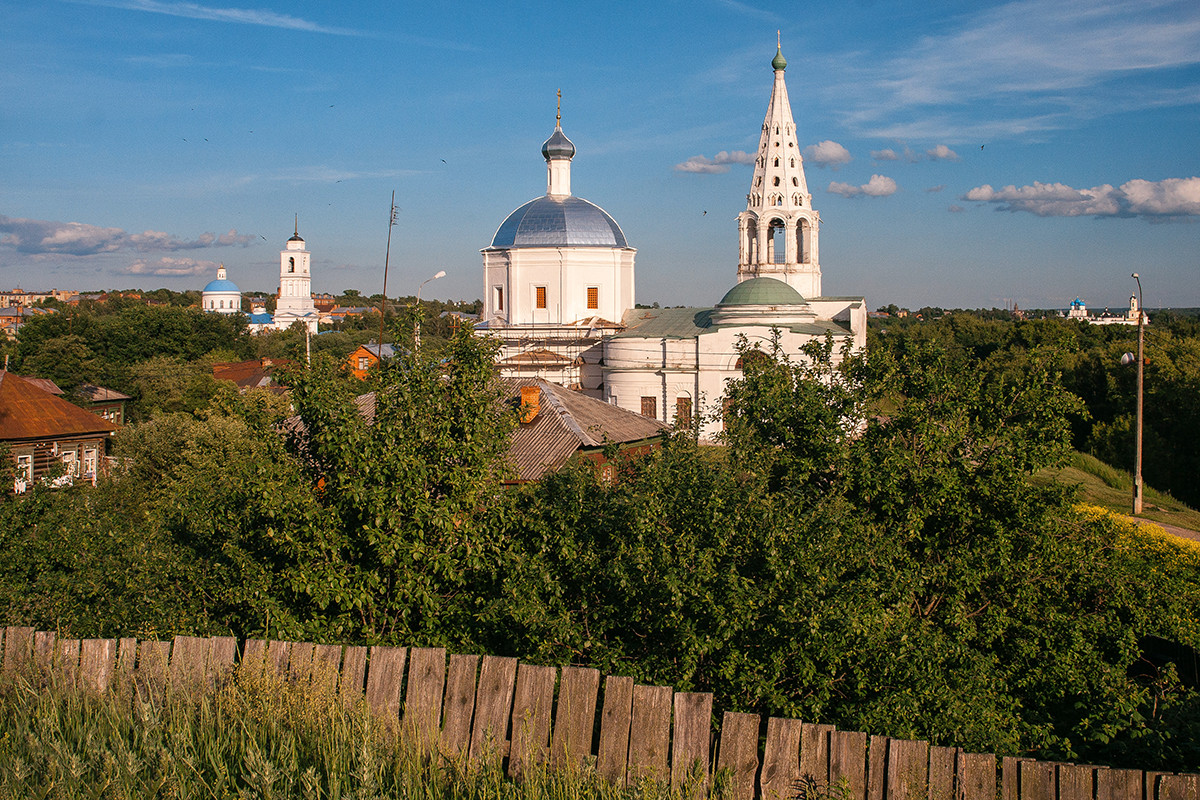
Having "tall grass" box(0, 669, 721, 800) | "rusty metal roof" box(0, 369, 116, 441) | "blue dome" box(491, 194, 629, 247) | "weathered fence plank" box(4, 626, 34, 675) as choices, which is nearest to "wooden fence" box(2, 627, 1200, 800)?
"tall grass" box(0, 669, 721, 800)

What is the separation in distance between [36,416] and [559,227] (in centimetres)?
2474

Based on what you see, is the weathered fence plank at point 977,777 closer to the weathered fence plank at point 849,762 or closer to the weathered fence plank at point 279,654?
the weathered fence plank at point 849,762

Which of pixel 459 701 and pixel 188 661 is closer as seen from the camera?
pixel 459 701

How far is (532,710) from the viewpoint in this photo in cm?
576

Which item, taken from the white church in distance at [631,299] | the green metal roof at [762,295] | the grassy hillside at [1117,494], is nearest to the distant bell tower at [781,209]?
the white church in distance at [631,299]

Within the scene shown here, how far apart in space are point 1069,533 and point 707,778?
260 inches

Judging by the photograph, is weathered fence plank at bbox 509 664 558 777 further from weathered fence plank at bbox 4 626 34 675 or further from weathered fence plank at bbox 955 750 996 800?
weathered fence plank at bbox 4 626 34 675

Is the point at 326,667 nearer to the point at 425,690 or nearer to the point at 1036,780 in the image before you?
the point at 425,690

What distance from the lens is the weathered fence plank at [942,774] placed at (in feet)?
17.0

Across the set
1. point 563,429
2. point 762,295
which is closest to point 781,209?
point 762,295

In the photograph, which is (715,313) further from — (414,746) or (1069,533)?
(414,746)

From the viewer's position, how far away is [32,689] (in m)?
6.15

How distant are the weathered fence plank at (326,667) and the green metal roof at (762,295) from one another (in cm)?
3551

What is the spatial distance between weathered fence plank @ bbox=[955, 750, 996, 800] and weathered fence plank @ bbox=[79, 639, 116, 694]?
564cm
